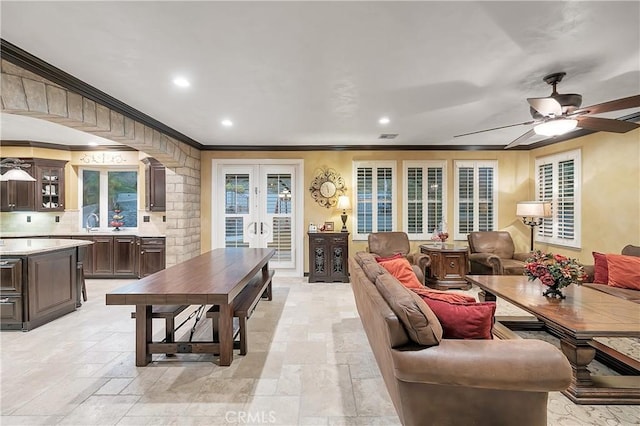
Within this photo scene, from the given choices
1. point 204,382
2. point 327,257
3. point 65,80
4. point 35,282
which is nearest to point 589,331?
point 204,382

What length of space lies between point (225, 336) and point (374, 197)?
13.7 feet

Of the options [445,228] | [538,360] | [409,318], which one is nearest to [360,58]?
[409,318]

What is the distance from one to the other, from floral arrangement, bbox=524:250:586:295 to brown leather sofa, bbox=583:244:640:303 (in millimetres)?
856

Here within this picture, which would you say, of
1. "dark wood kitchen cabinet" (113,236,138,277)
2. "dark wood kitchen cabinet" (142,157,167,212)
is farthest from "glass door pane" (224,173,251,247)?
"dark wood kitchen cabinet" (113,236,138,277)

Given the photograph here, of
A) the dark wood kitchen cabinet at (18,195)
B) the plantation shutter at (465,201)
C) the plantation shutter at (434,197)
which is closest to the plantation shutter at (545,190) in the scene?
the plantation shutter at (465,201)

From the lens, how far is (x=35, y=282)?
11.6 feet

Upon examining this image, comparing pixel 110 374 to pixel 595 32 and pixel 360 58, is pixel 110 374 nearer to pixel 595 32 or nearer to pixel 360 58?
pixel 360 58

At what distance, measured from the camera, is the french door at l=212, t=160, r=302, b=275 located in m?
6.21

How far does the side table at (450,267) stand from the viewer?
5273 millimetres

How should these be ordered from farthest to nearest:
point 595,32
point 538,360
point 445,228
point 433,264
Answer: point 445,228 → point 433,264 → point 595,32 → point 538,360

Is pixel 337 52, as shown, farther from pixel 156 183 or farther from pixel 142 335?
pixel 156 183

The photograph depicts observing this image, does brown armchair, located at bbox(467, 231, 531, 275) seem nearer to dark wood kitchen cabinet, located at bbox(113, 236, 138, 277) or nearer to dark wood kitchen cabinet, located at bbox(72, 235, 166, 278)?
dark wood kitchen cabinet, located at bbox(72, 235, 166, 278)

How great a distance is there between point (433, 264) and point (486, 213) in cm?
177

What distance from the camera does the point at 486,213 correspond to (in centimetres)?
613
